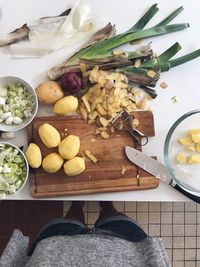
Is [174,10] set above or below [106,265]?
above

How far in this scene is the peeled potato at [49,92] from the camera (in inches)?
43.6

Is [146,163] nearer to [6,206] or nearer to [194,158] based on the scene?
[194,158]

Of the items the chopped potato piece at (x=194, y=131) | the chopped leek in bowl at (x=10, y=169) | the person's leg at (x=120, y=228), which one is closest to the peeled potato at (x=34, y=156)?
the chopped leek in bowl at (x=10, y=169)

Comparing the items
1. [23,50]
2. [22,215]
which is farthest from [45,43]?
[22,215]

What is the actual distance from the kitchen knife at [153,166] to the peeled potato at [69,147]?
12 cm

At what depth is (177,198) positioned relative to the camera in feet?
3.73

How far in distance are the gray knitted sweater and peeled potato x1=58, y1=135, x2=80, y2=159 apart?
0.64 feet

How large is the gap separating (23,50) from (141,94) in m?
0.30

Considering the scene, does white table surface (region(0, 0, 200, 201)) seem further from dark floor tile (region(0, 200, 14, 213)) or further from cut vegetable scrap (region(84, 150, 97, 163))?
dark floor tile (region(0, 200, 14, 213))

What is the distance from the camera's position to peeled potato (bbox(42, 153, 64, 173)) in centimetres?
109

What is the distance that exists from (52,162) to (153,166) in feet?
0.78

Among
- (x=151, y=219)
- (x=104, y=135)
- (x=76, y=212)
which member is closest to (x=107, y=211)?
(x=76, y=212)

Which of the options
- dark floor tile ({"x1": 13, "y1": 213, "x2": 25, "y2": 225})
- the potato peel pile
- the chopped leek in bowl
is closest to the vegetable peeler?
the potato peel pile

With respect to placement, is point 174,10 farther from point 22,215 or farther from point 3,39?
point 22,215
